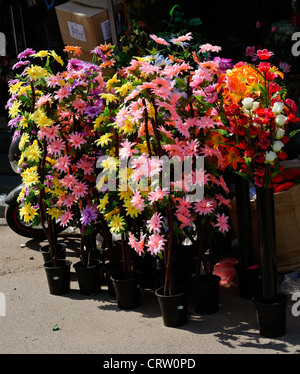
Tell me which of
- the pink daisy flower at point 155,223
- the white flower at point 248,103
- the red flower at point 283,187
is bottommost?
the red flower at point 283,187

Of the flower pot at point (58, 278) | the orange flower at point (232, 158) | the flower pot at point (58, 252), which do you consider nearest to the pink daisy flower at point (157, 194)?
the orange flower at point (232, 158)

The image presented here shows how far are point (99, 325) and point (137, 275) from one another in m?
0.48

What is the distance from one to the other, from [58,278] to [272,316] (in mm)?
1862

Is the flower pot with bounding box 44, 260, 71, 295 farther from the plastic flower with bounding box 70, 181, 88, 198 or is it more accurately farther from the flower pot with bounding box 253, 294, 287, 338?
the flower pot with bounding box 253, 294, 287, 338

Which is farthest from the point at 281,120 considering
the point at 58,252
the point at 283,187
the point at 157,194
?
the point at 58,252

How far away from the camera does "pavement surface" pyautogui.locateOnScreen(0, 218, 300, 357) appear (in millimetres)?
3865

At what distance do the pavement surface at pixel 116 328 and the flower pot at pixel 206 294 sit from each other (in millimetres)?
49

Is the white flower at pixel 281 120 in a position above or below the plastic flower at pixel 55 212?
above

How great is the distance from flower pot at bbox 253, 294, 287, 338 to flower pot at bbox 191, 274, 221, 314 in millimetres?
484

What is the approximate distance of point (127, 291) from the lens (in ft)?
14.9

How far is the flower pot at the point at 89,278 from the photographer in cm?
489

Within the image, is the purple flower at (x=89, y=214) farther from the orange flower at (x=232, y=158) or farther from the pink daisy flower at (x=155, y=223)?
the orange flower at (x=232, y=158)

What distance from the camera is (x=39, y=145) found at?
4.78 m

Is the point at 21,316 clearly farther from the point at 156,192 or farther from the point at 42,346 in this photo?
the point at 156,192
